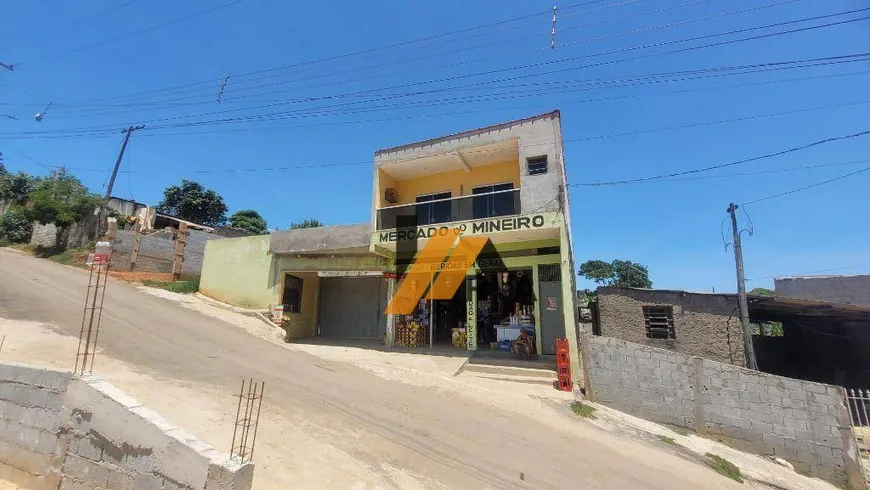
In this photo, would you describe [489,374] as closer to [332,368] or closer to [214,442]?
[332,368]

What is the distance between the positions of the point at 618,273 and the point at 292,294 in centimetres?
4145

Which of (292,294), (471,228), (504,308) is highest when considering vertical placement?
(471,228)

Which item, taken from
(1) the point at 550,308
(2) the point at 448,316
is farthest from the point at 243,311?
(1) the point at 550,308

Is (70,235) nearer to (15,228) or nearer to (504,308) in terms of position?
(15,228)

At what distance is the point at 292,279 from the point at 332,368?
641cm

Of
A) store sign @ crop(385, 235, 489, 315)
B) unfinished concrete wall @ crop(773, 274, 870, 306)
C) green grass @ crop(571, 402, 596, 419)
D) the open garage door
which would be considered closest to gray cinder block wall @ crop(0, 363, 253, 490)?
green grass @ crop(571, 402, 596, 419)

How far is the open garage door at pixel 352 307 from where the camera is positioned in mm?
15195

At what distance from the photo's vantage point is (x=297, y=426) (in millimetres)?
5531

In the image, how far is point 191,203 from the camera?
30.8 m

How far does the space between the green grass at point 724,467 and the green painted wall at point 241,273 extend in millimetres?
13088

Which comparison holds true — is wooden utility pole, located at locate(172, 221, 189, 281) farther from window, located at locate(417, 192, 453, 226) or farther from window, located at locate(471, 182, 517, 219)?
window, located at locate(471, 182, 517, 219)

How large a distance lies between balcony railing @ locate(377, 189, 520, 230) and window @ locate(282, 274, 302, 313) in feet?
14.9

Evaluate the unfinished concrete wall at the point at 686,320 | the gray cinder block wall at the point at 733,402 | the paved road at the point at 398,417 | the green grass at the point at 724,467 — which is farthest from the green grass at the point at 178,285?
the green grass at the point at 724,467

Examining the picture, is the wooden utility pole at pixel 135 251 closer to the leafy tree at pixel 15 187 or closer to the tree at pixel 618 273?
the leafy tree at pixel 15 187
